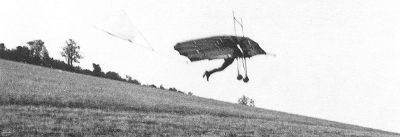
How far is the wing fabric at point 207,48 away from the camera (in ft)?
14.4

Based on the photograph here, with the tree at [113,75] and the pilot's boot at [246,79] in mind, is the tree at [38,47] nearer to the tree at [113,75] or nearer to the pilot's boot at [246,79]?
the tree at [113,75]

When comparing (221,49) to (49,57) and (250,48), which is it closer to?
(250,48)

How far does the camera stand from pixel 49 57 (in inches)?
2997

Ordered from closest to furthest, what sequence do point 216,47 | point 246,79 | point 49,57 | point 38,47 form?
1. point 216,47
2. point 246,79
3. point 49,57
4. point 38,47

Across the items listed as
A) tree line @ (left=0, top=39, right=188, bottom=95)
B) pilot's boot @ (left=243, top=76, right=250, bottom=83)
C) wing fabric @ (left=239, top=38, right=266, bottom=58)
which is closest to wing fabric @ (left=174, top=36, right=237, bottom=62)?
wing fabric @ (left=239, top=38, right=266, bottom=58)

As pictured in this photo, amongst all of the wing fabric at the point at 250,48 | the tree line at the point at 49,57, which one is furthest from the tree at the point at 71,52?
the wing fabric at the point at 250,48

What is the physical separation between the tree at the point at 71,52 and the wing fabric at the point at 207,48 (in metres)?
83.0

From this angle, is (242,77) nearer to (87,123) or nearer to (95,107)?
(87,123)

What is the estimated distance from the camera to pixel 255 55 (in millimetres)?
4867

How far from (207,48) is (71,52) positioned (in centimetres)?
8642

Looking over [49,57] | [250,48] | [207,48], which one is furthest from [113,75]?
[207,48]

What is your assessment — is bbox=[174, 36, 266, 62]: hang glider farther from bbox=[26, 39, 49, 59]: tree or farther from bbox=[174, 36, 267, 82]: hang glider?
bbox=[26, 39, 49, 59]: tree

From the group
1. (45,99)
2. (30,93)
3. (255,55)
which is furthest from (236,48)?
(30,93)

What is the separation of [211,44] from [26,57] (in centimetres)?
6423
